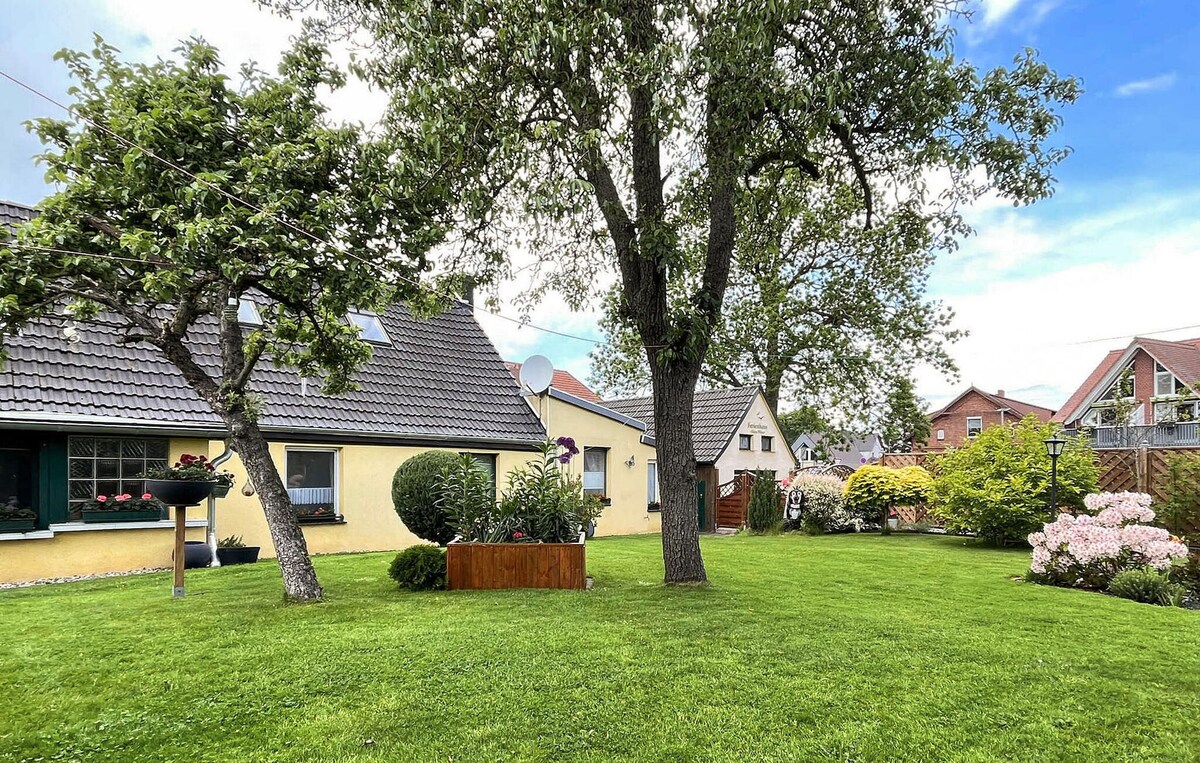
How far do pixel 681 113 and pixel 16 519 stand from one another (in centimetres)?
996

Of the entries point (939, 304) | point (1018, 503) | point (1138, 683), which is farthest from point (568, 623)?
point (939, 304)

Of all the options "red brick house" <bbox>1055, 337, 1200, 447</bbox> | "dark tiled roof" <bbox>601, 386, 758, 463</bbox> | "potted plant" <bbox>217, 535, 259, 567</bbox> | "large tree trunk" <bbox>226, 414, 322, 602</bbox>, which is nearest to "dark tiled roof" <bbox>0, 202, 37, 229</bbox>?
"potted plant" <bbox>217, 535, 259, 567</bbox>

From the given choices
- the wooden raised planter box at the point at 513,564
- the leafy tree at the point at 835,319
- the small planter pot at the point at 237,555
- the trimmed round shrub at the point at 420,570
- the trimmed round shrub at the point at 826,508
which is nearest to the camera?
the trimmed round shrub at the point at 420,570

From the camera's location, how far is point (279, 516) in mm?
7031

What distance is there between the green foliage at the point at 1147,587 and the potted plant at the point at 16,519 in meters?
14.0

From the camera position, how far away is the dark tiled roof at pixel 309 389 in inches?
383

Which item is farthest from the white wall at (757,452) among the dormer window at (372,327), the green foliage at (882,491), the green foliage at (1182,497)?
the green foliage at (1182,497)

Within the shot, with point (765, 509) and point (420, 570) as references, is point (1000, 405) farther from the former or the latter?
point (420, 570)

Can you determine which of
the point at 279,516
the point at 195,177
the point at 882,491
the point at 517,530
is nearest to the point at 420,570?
the point at 517,530

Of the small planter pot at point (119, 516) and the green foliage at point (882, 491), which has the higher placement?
the small planter pot at point (119, 516)

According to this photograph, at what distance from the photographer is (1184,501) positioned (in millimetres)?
11234

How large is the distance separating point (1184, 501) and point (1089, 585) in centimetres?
397

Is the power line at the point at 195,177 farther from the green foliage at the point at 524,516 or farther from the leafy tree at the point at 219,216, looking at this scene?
the green foliage at the point at 524,516

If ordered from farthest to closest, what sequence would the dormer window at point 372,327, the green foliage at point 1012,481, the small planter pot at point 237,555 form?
the dormer window at point 372,327
the green foliage at point 1012,481
the small planter pot at point 237,555
